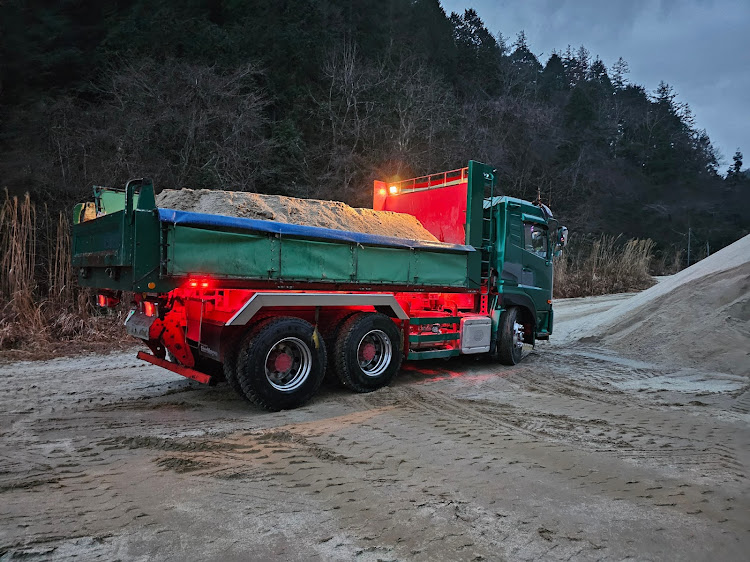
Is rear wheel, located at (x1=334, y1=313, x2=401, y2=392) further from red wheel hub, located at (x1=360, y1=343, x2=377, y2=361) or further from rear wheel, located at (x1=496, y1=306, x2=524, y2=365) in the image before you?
rear wheel, located at (x1=496, y1=306, x2=524, y2=365)

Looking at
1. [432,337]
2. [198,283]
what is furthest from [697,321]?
[198,283]

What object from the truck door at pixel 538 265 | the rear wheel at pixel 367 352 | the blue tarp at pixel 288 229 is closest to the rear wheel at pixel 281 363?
the rear wheel at pixel 367 352

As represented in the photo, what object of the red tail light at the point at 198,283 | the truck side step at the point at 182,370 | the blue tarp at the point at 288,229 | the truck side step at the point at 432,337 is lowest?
the truck side step at the point at 182,370

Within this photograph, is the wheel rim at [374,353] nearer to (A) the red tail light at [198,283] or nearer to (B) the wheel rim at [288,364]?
(B) the wheel rim at [288,364]

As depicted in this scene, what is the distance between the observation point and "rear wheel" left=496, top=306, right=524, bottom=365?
8.20 meters

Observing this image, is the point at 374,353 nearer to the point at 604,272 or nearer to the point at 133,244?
the point at 133,244

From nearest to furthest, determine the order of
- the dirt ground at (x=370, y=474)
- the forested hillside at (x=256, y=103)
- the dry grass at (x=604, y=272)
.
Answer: the dirt ground at (x=370, y=474) < the forested hillside at (x=256, y=103) < the dry grass at (x=604, y=272)

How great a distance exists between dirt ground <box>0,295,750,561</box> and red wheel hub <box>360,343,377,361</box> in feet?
1.72

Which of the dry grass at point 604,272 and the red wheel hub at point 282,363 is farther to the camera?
the dry grass at point 604,272

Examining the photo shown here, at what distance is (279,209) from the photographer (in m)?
6.18

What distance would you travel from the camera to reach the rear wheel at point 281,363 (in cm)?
507

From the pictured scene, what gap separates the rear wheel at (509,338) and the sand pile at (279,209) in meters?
2.19

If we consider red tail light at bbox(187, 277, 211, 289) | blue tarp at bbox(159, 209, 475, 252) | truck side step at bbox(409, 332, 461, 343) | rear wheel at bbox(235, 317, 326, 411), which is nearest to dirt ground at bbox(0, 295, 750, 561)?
rear wheel at bbox(235, 317, 326, 411)

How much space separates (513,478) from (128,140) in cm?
1498
